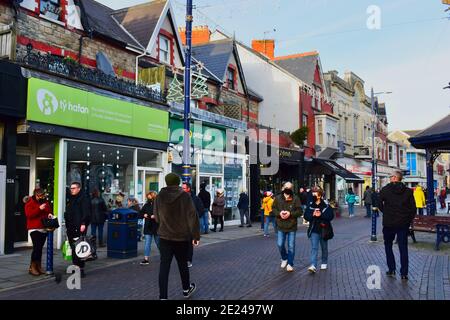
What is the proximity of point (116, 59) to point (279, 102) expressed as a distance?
17.5 metres

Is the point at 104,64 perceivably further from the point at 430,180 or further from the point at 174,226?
the point at 430,180

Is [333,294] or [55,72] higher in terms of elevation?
[55,72]

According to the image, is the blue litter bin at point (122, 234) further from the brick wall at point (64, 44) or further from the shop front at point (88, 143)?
the brick wall at point (64, 44)

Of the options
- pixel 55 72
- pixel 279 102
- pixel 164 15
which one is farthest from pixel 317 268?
pixel 279 102

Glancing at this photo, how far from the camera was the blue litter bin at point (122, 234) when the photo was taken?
1086 cm

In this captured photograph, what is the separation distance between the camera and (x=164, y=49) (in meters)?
19.6

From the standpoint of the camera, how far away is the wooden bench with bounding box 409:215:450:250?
39.8 feet

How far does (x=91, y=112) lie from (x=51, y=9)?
13.2 ft

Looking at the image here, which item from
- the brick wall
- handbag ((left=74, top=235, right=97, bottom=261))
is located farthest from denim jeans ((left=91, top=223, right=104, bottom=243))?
the brick wall

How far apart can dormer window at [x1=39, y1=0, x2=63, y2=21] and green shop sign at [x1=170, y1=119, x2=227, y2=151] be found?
5.44 m

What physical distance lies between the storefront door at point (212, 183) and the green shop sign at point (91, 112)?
11.9 feet
